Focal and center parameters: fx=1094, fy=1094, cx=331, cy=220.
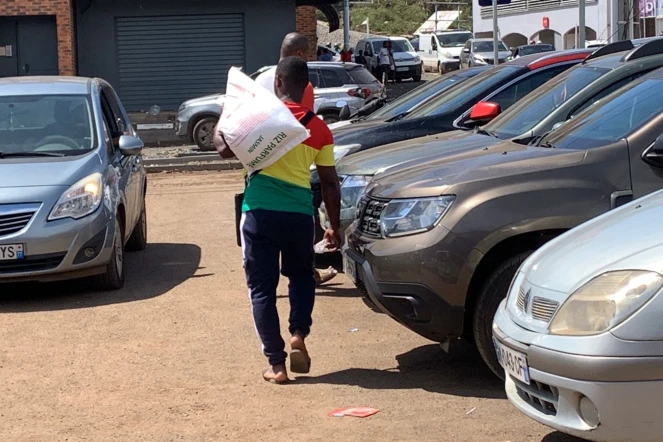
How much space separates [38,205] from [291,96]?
2850 mm

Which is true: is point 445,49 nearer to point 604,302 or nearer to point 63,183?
point 63,183

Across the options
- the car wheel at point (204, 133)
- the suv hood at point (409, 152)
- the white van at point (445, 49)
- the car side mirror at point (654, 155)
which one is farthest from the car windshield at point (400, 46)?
the car side mirror at point (654, 155)

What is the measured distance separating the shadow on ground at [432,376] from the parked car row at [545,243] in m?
0.26

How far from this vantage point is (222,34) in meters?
27.1

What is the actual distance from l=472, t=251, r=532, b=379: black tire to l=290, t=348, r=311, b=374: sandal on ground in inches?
40.0

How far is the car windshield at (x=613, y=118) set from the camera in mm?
5902

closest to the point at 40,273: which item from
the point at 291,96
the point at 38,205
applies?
the point at 38,205

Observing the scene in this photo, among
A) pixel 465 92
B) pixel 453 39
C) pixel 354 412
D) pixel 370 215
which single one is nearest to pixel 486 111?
pixel 465 92

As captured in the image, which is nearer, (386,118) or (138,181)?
(138,181)

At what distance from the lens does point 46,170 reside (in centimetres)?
841

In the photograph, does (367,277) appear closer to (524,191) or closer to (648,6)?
(524,191)

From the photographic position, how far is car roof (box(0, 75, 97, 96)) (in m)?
9.49

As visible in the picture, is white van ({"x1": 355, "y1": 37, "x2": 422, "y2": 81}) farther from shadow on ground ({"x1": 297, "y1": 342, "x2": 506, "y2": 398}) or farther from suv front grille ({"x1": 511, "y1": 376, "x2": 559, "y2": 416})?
suv front grille ({"x1": 511, "y1": 376, "x2": 559, "y2": 416})

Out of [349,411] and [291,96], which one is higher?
[291,96]
